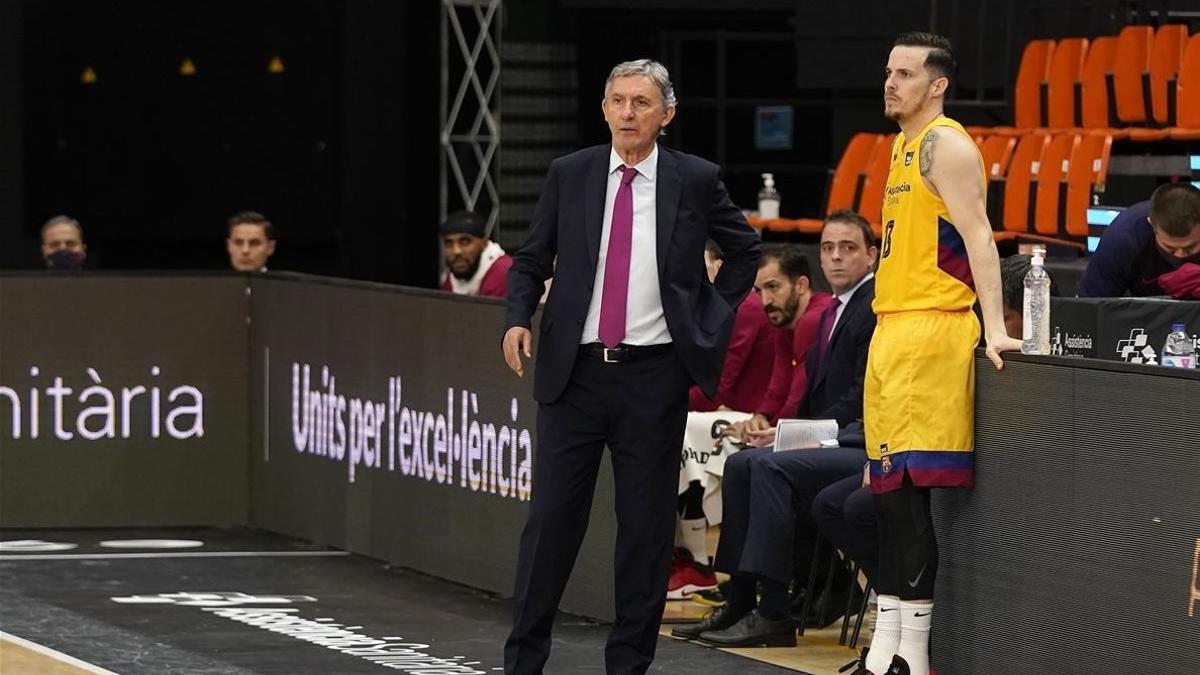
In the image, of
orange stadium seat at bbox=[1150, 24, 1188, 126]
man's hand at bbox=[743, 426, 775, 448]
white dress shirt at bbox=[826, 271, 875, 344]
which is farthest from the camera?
orange stadium seat at bbox=[1150, 24, 1188, 126]

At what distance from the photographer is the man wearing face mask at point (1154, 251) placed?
7500mm

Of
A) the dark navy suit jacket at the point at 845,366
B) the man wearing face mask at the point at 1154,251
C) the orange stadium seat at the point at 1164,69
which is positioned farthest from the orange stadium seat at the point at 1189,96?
the dark navy suit jacket at the point at 845,366

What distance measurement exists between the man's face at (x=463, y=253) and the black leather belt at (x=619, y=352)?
4515 mm

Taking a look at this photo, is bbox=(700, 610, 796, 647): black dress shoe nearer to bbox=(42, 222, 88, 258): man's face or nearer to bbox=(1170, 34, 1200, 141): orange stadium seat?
bbox=(42, 222, 88, 258): man's face

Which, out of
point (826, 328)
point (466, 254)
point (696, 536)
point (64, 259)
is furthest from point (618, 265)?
point (64, 259)

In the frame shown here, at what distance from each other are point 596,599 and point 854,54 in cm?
984

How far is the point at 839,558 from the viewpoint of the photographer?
789cm

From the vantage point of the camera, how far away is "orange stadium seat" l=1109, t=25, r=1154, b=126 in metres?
14.3

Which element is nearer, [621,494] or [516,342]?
[516,342]

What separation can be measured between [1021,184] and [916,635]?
8161 mm

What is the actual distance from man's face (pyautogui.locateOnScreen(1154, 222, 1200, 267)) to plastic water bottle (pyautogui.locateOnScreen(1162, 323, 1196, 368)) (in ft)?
3.14

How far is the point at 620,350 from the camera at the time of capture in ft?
20.8

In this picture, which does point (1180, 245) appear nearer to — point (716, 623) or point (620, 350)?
point (716, 623)

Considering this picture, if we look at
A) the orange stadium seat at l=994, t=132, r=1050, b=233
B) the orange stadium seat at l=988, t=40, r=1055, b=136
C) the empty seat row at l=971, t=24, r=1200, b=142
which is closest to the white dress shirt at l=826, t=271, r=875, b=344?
the empty seat row at l=971, t=24, r=1200, b=142
